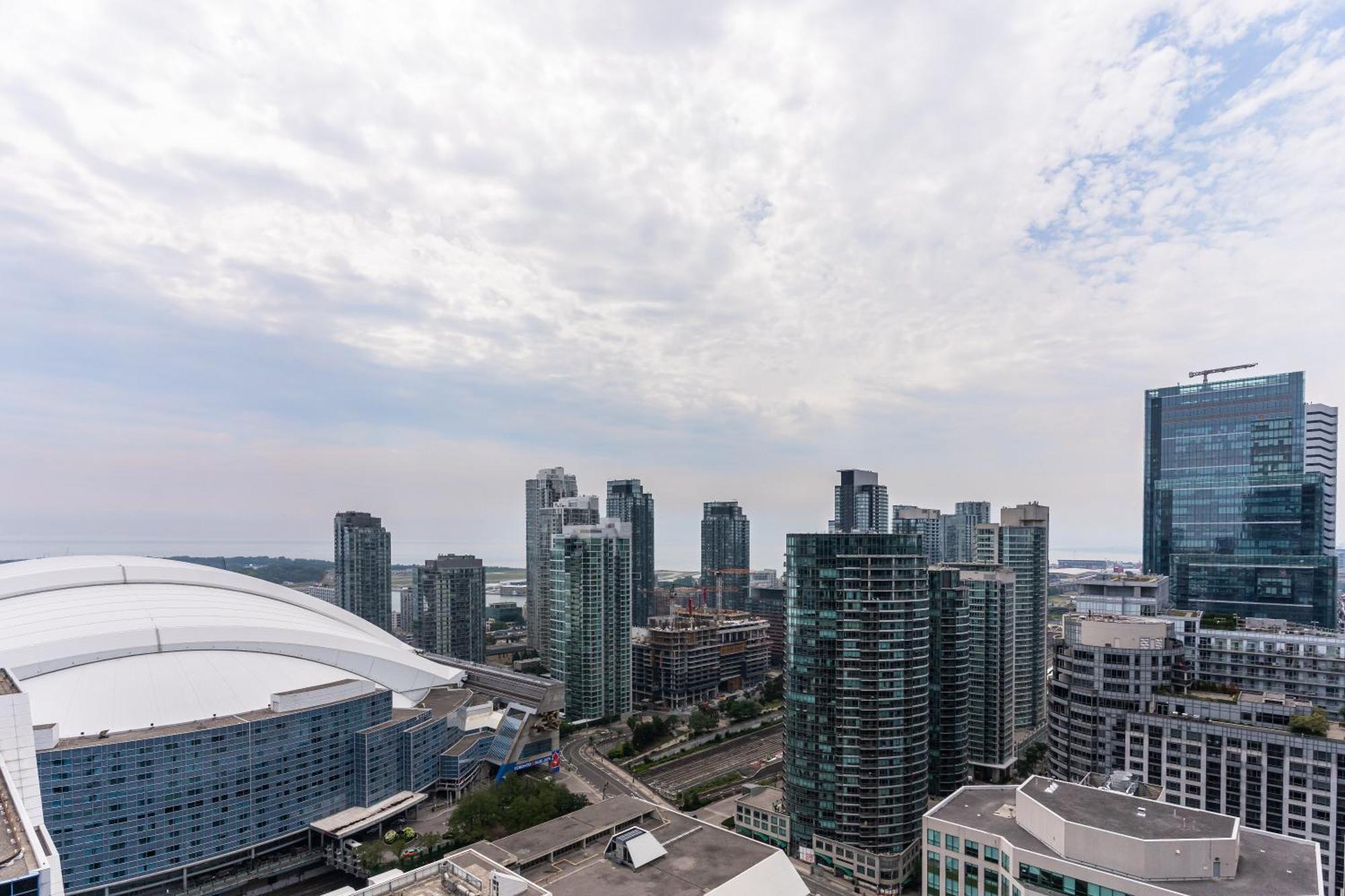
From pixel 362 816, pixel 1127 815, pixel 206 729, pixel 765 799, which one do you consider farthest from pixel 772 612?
pixel 1127 815

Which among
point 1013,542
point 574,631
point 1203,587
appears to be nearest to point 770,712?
point 574,631

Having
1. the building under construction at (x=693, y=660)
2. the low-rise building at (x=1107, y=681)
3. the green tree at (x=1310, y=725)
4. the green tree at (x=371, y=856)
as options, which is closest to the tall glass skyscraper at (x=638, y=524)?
the building under construction at (x=693, y=660)

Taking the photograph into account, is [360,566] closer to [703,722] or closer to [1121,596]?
[703,722]

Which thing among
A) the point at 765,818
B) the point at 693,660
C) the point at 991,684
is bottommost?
the point at 693,660

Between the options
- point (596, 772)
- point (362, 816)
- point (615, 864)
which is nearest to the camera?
point (615, 864)

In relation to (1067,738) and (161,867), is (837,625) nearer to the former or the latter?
(1067,738)

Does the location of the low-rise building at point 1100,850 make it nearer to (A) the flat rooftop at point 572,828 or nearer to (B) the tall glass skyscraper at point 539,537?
(A) the flat rooftop at point 572,828
